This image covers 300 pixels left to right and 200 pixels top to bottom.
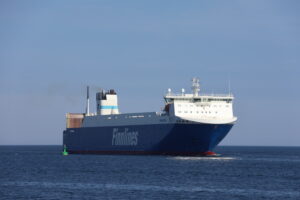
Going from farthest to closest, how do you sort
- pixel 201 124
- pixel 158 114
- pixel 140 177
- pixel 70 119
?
pixel 70 119 < pixel 158 114 < pixel 201 124 < pixel 140 177

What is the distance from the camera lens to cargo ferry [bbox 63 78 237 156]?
7794 centimetres

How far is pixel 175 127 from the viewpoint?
77.8 metres

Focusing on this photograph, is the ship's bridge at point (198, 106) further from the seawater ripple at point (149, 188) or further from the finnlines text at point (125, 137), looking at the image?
the seawater ripple at point (149, 188)

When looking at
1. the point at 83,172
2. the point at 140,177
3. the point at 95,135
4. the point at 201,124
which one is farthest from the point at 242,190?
the point at 95,135

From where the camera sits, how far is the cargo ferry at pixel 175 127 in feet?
256

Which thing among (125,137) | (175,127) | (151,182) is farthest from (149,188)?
(125,137)

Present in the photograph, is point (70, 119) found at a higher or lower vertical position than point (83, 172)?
higher

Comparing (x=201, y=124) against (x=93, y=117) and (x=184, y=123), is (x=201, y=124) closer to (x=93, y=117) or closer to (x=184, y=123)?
(x=184, y=123)

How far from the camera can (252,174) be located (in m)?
59.2

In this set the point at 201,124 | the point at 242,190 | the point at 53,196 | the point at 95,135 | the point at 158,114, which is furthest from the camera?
the point at 95,135

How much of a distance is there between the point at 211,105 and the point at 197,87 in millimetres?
3139

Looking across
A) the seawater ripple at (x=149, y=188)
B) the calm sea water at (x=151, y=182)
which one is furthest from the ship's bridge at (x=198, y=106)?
the seawater ripple at (x=149, y=188)

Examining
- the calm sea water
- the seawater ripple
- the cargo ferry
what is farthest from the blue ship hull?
the seawater ripple

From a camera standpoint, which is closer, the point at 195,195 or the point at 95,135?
the point at 195,195
